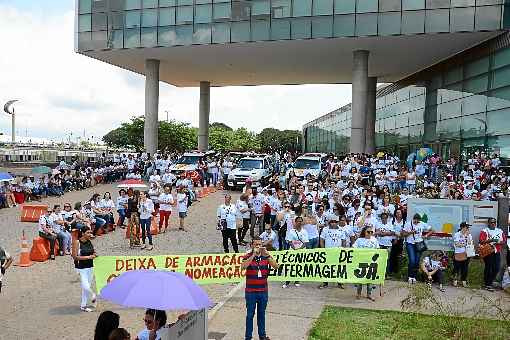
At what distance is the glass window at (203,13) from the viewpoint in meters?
40.8

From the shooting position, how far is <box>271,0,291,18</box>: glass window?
3894 centimetres

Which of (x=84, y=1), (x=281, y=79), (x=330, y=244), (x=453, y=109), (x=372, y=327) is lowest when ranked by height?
(x=372, y=327)

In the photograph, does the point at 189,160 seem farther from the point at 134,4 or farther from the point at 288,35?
the point at 134,4

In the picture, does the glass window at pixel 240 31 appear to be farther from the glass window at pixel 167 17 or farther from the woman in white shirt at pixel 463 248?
the woman in white shirt at pixel 463 248

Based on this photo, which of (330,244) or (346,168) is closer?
(330,244)

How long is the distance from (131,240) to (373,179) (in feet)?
49.7

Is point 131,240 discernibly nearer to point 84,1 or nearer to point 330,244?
point 330,244

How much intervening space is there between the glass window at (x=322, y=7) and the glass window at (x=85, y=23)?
18.7 m

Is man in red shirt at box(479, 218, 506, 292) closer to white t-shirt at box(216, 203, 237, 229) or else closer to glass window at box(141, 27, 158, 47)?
white t-shirt at box(216, 203, 237, 229)

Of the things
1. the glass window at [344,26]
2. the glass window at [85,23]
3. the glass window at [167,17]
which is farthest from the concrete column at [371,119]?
the glass window at [85,23]

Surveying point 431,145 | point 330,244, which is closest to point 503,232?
point 330,244

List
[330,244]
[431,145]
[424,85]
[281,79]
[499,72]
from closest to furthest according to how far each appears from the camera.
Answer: [330,244], [499,72], [431,145], [424,85], [281,79]

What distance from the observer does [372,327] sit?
32.1 ft

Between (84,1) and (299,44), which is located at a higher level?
(84,1)
